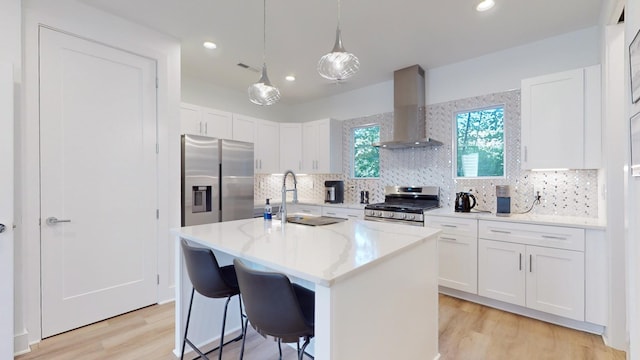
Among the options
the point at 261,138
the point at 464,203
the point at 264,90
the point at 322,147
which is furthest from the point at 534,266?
the point at 261,138

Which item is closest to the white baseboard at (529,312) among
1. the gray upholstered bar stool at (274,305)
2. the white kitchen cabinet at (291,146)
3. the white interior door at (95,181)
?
the gray upholstered bar stool at (274,305)

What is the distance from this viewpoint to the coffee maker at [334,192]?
4691 millimetres

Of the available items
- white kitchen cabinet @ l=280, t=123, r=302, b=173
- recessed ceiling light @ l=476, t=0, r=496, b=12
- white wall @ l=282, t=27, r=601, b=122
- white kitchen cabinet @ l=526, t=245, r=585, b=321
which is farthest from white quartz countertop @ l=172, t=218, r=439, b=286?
white kitchen cabinet @ l=280, t=123, r=302, b=173

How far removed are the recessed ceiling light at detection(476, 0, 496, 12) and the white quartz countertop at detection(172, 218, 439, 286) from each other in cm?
201

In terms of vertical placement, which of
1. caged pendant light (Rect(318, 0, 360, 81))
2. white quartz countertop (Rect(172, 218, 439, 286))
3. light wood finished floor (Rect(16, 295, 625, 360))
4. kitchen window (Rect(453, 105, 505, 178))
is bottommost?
light wood finished floor (Rect(16, 295, 625, 360))

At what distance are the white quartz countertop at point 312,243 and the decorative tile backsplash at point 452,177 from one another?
6.33ft

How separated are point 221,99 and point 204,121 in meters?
0.85

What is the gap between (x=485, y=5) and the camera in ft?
7.99

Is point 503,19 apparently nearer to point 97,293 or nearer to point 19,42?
point 19,42

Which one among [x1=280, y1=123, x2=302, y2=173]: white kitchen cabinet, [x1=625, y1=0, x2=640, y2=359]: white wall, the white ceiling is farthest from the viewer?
[x1=280, y1=123, x2=302, y2=173]: white kitchen cabinet

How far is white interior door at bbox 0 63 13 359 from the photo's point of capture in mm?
1910

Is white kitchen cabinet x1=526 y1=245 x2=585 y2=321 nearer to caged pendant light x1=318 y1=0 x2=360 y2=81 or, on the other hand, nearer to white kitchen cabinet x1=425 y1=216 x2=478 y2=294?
white kitchen cabinet x1=425 y1=216 x2=478 y2=294

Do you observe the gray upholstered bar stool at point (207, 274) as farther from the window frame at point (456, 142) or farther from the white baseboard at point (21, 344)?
the window frame at point (456, 142)

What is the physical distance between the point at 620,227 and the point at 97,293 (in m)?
4.30
